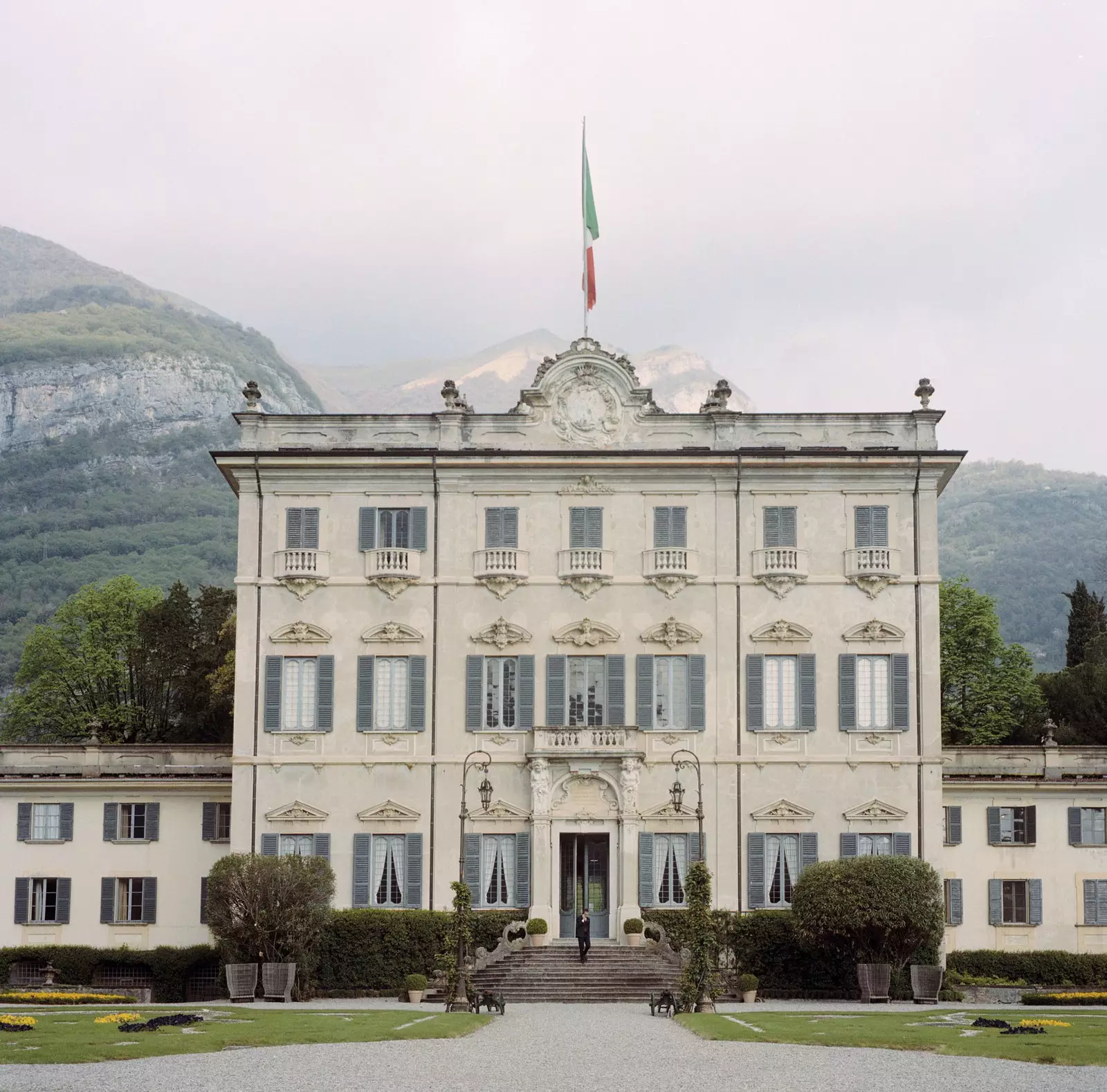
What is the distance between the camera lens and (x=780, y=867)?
49438 mm

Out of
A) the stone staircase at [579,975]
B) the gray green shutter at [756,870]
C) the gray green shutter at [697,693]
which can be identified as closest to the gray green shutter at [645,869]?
the stone staircase at [579,975]

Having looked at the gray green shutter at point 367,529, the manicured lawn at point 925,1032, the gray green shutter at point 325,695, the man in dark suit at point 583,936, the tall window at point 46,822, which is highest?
the gray green shutter at point 367,529

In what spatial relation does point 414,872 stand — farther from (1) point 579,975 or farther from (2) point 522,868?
(1) point 579,975

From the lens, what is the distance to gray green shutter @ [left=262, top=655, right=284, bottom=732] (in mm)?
50156

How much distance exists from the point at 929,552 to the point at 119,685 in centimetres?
4258

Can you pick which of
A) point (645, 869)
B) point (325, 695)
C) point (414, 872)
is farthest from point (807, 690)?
point (325, 695)

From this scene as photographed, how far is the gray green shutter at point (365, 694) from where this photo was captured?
164ft

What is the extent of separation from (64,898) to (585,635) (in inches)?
698

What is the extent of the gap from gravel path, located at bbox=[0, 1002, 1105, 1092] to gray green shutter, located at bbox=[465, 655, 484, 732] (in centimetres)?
1901

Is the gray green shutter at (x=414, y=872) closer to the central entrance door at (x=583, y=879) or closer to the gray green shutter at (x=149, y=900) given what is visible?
the central entrance door at (x=583, y=879)

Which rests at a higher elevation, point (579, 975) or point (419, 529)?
point (419, 529)

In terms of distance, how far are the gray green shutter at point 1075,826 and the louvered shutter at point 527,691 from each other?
16672 mm

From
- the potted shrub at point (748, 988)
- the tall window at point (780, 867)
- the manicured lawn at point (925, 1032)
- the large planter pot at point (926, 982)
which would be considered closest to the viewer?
the manicured lawn at point (925, 1032)

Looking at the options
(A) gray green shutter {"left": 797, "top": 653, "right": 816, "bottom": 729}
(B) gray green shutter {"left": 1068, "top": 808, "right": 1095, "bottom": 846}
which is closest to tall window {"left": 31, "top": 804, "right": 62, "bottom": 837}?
(A) gray green shutter {"left": 797, "top": 653, "right": 816, "bottom": 729}
